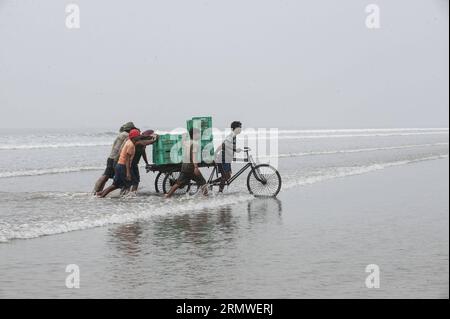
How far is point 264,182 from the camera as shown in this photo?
1578 centimetres

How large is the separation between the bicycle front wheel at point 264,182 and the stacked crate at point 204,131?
1130 millimetres

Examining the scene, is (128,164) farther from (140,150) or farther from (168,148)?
(168,148)

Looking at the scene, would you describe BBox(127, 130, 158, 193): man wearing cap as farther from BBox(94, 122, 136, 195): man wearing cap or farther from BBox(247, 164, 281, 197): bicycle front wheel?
BBox(247, 164, 281, 197): bicycle front wheel

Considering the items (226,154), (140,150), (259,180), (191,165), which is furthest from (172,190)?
(259,180)

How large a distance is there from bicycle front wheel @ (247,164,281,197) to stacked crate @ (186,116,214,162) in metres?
1.13

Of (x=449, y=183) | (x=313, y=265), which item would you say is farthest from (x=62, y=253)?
(x=449, y=183)

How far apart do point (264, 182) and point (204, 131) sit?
1890 mm

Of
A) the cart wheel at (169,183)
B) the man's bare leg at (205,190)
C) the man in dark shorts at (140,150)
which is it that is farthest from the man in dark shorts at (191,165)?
the cart wheel at (169,183)

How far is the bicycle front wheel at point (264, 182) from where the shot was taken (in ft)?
51.6

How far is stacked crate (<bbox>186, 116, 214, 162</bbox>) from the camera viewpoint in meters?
15.5

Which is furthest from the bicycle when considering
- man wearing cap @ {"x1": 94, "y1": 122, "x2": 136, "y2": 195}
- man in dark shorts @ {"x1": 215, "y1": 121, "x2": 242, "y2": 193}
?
man wearing cap @ {"x1": 94, "y1": 122, "x2": 136, "y2": 195}

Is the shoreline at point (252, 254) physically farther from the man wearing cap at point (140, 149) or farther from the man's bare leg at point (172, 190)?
the man wearing cap at point (140, 149)
